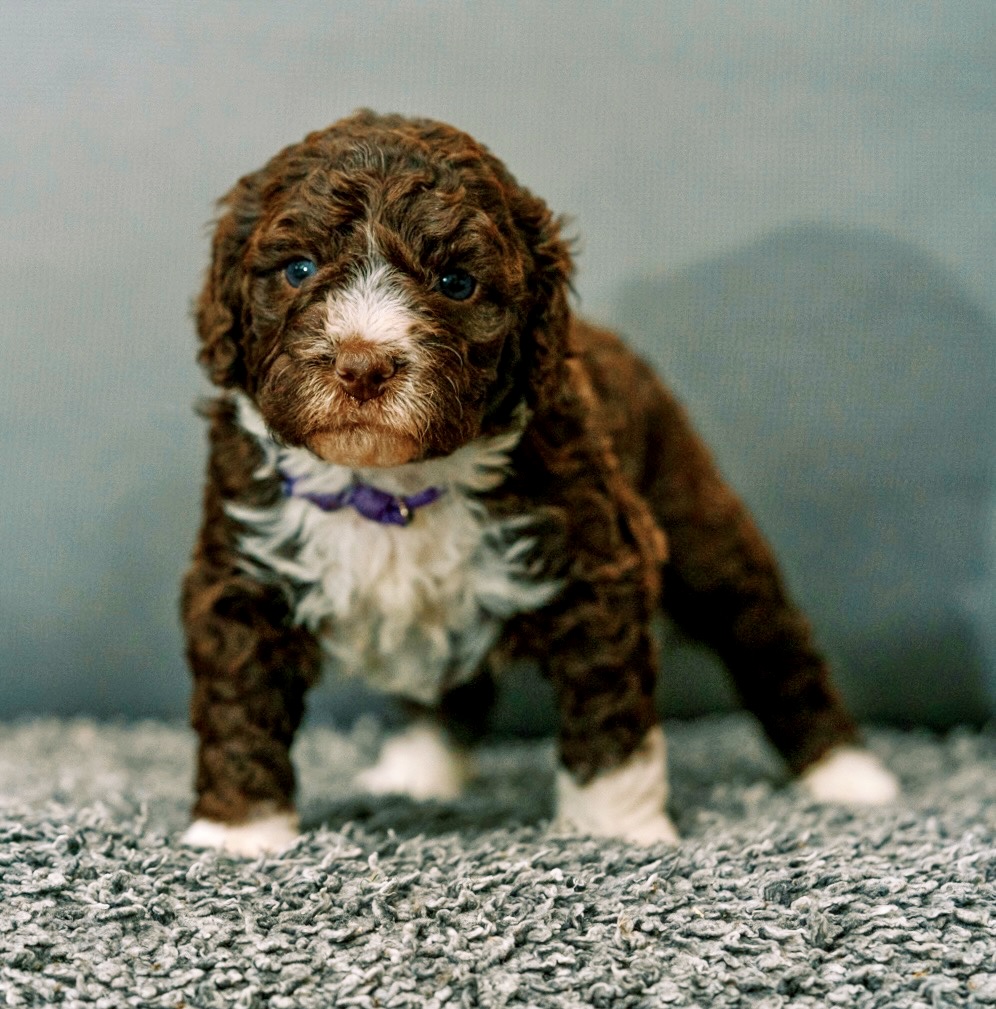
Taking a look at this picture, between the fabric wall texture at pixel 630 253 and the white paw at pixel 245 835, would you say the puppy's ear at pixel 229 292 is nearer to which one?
the white paw at pixel 245 835

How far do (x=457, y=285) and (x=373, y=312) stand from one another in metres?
0.21

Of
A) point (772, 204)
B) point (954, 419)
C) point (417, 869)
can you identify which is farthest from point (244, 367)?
point (954, 419)

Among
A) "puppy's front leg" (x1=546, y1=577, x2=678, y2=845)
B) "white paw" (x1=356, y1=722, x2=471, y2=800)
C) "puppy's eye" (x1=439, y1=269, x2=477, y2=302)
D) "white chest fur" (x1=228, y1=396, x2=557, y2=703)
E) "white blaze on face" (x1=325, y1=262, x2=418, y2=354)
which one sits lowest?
"white paw" (x1=356, y1=722, x2=471, y2=800)

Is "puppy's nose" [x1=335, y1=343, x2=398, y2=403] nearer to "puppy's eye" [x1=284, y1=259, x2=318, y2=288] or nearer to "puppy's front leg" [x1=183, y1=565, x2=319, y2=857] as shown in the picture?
"puppy's eye" [x1=284, y1=259, x2=318, y2=288]

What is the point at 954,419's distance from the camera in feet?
12.2

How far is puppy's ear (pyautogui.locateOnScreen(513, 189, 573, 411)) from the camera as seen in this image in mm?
2479

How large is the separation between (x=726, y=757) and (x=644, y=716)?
1.12 m

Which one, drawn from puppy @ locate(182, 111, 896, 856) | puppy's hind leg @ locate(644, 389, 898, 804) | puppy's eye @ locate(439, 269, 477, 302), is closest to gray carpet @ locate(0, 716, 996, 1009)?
puppy @ locate(182, 111, 896, 856)

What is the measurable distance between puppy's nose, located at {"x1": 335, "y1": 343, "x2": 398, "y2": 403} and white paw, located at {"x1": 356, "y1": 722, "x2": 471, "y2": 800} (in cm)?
152

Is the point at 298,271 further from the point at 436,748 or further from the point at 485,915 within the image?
the point at 436,748

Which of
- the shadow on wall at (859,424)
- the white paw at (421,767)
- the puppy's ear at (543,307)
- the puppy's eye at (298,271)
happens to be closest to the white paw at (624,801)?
the white paw at (421,767)

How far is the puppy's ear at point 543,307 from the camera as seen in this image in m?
2.48

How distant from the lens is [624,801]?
106 inches

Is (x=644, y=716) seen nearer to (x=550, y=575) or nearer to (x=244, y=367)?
(x=550, y=575)
